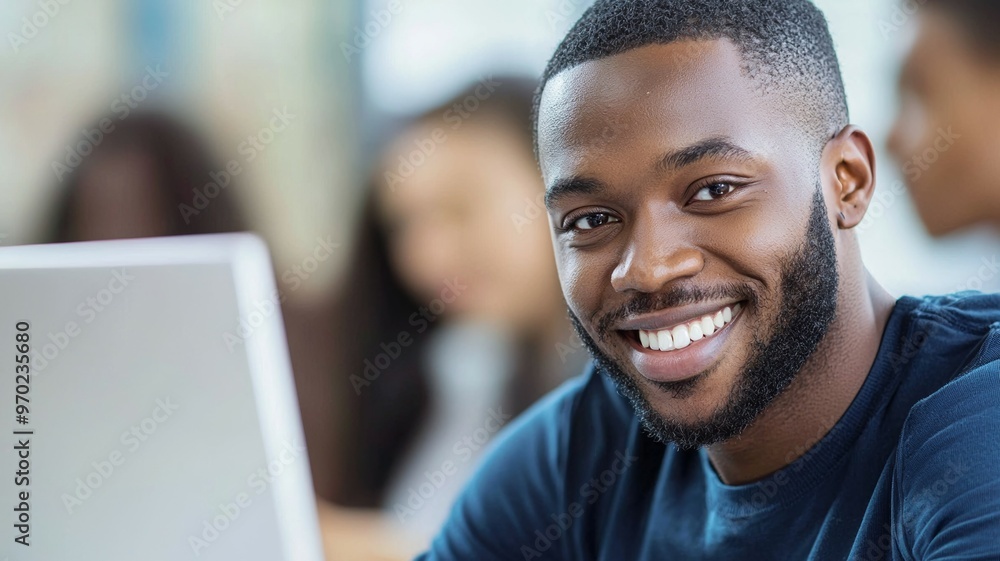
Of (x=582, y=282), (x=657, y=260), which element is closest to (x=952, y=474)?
(x=657, y=260)

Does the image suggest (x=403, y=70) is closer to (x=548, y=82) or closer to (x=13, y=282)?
(x=548, y=82)

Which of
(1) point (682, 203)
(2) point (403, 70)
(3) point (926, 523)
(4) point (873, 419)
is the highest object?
(2) point (403, 70)

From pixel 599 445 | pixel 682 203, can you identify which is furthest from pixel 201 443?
pixel 599 445

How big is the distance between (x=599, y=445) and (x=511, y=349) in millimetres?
1432

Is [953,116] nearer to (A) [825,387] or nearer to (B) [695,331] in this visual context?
(A) [825,387]

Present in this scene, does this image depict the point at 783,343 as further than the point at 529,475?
No

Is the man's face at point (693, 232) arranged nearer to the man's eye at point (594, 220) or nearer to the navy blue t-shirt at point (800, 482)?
the man's eye at point (594, 220)

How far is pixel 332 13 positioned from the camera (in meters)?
3.72

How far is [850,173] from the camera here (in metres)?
1.33

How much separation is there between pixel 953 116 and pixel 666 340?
165 centimetres

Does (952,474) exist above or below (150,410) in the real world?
below

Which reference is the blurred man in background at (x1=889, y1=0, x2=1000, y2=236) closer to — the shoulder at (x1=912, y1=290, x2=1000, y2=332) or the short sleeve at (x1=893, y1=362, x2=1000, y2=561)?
the shoulder at (x1=912, y1=290, x2=1000, y2=332)

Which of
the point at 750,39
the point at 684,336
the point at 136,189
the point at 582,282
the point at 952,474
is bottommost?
the point at 952,474

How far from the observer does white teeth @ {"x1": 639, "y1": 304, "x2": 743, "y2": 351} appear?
1.21m
